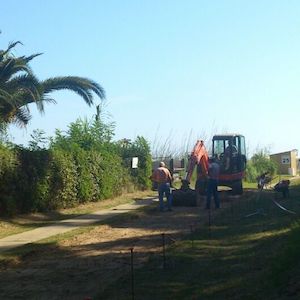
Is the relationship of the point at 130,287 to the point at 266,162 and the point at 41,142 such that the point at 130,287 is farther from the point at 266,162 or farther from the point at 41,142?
the point at 266,162

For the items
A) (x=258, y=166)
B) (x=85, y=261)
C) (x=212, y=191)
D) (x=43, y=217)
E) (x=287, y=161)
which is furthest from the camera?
(x=287, y=161)

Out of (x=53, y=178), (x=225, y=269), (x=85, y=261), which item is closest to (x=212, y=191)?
(x=53, y=178)

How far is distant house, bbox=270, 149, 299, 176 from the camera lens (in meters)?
64.3

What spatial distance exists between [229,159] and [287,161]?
40424 millimetres

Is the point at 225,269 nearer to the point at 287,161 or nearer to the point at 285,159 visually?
the point at 287,161

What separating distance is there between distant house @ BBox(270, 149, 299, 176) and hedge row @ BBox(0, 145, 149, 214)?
128 feet

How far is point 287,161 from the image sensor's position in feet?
217

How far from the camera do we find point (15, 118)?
77.4 feet

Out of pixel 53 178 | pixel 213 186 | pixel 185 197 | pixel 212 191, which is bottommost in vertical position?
pixel 185 197

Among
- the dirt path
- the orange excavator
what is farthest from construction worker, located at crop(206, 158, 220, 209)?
the orange excavator

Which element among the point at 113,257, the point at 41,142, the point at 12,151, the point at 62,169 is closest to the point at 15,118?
the point at 41,142

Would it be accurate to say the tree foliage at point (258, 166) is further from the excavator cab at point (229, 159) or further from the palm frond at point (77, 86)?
the palm frond at point (77, 86)

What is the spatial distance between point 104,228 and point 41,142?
7.59 m

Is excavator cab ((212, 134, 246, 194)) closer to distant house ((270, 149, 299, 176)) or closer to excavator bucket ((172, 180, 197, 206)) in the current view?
excavator bucket ((172, 180, 197, 206))
